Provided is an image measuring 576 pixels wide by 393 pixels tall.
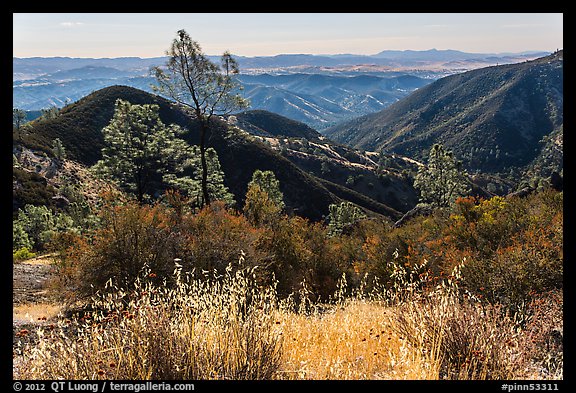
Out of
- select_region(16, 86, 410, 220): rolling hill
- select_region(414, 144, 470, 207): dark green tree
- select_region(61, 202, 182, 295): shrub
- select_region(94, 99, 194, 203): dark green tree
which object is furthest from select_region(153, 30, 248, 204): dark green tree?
select_region(16, 86, 410, 220): rolling hill

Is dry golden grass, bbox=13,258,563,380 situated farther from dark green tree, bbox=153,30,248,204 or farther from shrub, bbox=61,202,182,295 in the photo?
dark green tree, bbox=153,30,248,204

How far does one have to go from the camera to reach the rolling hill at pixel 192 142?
67.9 metres

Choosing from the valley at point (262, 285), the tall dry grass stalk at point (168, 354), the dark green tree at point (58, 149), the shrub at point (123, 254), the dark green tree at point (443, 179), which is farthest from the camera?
the dark green tree at point (58, 149)

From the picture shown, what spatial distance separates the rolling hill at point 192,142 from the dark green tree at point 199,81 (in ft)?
163

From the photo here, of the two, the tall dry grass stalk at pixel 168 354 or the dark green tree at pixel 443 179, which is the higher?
the tall dry grass stalk at pixel 168 354

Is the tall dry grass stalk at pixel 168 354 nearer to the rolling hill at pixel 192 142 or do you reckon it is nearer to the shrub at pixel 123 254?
the shrub at pixel 123 254

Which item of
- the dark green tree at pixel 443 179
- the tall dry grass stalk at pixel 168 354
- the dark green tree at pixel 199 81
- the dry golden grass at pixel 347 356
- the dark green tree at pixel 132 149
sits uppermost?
the dark green tree at pixel 199 81

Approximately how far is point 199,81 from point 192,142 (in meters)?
63.8

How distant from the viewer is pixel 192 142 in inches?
3061

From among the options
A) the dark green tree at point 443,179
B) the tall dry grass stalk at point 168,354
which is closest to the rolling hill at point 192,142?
the dark green tree at point 443,179

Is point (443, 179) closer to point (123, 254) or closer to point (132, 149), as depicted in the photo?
point (132, 149)

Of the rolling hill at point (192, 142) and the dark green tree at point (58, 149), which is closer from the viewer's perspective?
the dark green tree at point (58, 149)
